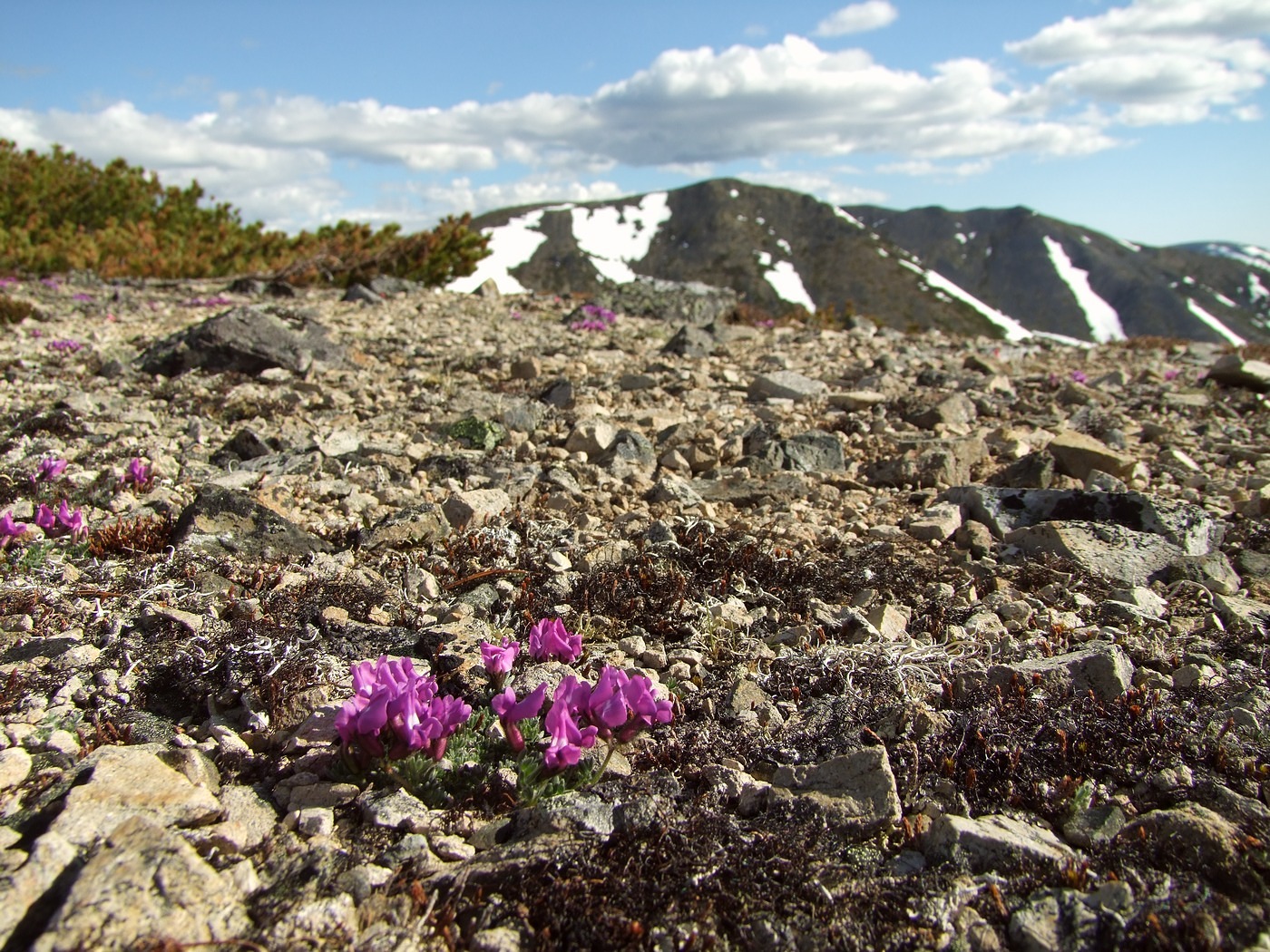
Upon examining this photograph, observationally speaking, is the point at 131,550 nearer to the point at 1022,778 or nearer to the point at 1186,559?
the point at 1022,778

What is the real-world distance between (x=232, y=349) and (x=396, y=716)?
22.9 feet

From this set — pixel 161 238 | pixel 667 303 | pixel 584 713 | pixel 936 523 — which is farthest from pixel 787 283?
pixel 584 713

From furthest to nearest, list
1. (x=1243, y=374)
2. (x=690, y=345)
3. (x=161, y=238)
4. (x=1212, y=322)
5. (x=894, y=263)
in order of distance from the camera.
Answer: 1. (x=1212, y=322)
2. (x=894, y=263)
3. (x=161, y=238)
4. (x=690, y=345)
5. (x=1243, y=374)

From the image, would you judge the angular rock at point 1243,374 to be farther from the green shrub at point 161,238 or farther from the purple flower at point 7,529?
the green shrub at point 161,238

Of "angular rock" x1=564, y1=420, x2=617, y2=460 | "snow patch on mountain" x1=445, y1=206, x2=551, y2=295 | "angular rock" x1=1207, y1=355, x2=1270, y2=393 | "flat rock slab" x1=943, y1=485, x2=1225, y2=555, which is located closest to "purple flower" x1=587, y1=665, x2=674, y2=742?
"flat rock slab" x1=943, y1=485, x2=1225, y2=555

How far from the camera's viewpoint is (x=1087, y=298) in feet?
396

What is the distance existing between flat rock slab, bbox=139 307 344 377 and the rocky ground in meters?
0.51

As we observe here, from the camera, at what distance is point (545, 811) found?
268cm

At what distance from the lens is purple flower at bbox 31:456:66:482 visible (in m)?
5.40

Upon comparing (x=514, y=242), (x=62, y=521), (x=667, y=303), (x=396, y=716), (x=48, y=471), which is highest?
(x=514, y=242)

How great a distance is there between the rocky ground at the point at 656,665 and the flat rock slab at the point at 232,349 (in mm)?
515

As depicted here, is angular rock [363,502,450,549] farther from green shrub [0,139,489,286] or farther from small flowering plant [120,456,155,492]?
green shrub [0,139,489,286]

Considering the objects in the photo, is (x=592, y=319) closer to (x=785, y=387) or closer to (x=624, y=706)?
(x=785, y=387)

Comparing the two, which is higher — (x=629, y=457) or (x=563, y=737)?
(x=629, y=457)
